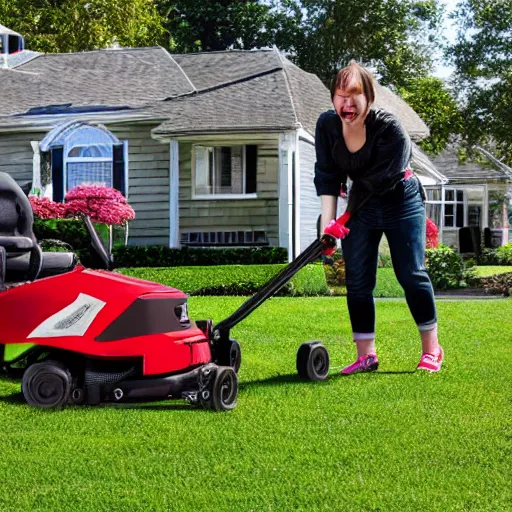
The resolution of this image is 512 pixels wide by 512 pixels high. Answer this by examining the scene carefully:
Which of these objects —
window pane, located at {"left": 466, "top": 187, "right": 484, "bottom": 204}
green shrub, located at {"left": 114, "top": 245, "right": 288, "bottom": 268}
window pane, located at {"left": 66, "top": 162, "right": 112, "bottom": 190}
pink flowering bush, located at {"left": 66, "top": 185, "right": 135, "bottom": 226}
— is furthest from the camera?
window pane, located at {"left": 466, "top": 187, "right": 484, "bottom": 204}

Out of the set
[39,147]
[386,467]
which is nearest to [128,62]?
[39,147]

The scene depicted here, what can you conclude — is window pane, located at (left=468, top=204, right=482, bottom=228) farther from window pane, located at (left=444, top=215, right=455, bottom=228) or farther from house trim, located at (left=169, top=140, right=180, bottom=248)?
house trim, located at (left=169, top=140, right=180, bottom=248)

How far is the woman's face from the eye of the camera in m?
7.57

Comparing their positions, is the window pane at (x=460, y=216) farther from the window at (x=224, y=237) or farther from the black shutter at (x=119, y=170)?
the black shutter at (x=119, y=170)

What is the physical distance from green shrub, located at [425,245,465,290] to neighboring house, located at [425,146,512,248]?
1641 centimetres

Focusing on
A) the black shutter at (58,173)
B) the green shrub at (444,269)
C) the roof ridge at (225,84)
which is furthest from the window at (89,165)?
the green shrub at (444,269)

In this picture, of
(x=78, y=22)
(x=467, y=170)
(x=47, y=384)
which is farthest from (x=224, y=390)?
(x=467, y=170)

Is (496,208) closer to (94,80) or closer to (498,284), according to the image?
(94,80)

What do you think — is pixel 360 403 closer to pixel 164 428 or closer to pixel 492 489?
pixel 164 428

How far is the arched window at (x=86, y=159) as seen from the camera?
23609mm

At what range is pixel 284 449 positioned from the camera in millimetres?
5305

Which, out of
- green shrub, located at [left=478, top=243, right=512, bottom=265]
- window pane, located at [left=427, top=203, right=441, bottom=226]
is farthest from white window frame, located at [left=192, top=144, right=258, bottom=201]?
window pane, located at [left=427, top=203, right=441, bottom=226]

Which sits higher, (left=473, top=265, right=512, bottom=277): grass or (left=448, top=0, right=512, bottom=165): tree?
(left=448, top=0, right=512, bottom=165): tree

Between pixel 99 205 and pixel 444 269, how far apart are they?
22.3 ft
